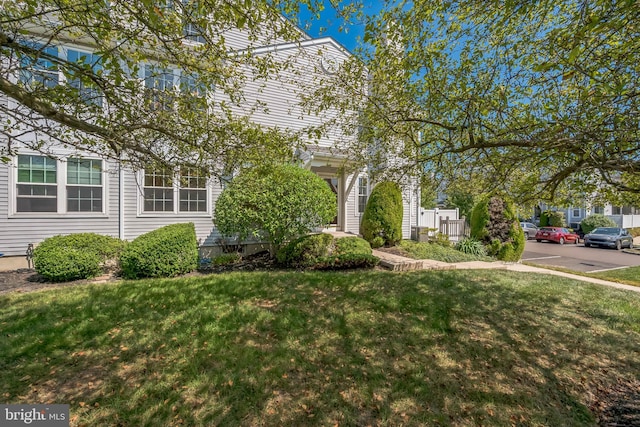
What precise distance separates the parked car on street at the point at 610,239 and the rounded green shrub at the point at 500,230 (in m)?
12.9

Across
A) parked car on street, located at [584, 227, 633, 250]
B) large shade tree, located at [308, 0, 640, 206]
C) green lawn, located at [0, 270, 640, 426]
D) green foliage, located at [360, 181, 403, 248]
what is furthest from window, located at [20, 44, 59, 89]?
parked car on street, located at [584, 227, 633, 250]

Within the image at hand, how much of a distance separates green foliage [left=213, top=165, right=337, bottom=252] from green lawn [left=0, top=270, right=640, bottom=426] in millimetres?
2168

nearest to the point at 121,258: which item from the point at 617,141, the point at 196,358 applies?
the point at 196,358

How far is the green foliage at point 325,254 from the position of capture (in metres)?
7.22

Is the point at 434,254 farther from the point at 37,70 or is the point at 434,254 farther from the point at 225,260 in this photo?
the point at 37,70

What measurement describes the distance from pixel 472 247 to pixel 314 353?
9.25 m

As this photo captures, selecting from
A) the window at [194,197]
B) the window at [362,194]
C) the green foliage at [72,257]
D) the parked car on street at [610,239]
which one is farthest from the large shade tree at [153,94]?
the parked car on street at [610,239]

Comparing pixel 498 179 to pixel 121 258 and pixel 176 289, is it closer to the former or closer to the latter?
pixel 176 289

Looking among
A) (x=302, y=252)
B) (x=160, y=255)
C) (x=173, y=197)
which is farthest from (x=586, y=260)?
(x=173, y=197)

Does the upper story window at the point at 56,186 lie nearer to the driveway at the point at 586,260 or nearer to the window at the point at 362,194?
the window at the point at 362,194

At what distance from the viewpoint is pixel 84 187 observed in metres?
8.17

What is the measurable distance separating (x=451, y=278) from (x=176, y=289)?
5.39 meters

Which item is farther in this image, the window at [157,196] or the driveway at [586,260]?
the driveway at [586,260]

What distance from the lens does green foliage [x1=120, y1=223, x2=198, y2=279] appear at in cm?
641
